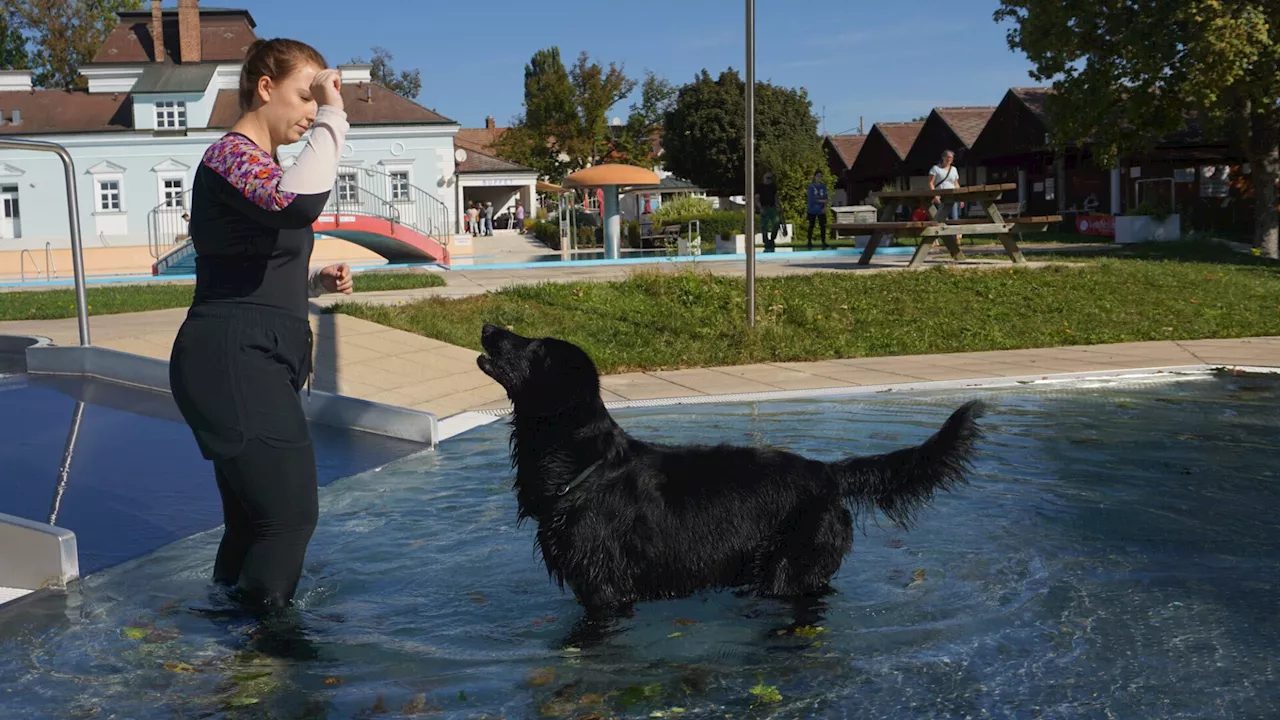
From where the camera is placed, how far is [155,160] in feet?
148

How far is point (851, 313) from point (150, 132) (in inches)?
1543

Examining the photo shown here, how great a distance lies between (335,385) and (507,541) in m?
4.66

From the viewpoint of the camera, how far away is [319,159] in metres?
3.27

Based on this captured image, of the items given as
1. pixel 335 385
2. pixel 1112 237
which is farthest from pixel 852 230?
pixel 1112 237

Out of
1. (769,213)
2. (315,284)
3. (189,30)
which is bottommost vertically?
(315,284)

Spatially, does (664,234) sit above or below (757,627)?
above

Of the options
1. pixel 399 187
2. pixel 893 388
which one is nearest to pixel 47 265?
pixel 399 187

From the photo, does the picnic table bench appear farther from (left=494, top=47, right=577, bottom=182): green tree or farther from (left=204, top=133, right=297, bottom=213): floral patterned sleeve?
(left=204, top=133, right=297, bottom=213): floral patterned sleeve

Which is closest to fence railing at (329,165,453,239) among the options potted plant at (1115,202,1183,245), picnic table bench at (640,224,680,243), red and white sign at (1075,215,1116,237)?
picnic table bench at (640,224,680,243)

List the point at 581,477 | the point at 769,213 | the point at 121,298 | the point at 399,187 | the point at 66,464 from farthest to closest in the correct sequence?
the point at 399,187 < the point at 769,213 < the point at 121,298 < the point at 66,464 < the point at 581,477

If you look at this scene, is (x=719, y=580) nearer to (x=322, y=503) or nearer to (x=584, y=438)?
(x=584, y=438)

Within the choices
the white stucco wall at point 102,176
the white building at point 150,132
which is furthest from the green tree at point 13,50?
the white stucco wall at point 102,176

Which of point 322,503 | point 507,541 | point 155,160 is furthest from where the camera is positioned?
point 155,160

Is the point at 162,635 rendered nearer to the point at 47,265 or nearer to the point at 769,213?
the point at 769,213
